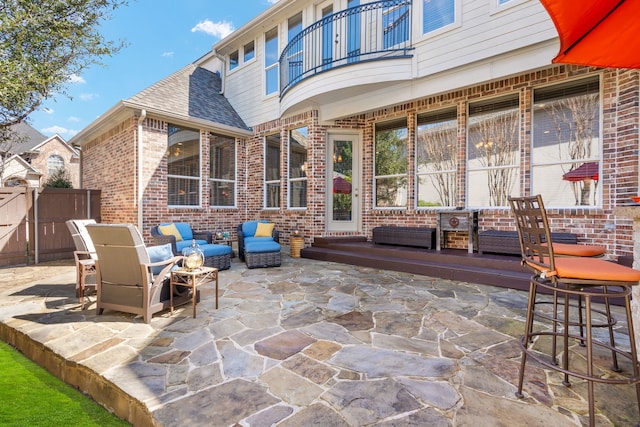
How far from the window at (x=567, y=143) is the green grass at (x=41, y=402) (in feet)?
22.0

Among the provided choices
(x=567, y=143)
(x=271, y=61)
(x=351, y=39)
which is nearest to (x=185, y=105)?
(x=271, y=61)

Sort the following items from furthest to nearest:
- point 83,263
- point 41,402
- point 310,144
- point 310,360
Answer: point 310,144, point 83,263, point 310,360, point 41,402

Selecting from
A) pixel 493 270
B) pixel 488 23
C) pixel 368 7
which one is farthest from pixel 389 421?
pixel 368 7

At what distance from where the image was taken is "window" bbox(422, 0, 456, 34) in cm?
550

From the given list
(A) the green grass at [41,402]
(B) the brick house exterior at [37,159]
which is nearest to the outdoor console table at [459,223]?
(A) the green grass at [41,402]

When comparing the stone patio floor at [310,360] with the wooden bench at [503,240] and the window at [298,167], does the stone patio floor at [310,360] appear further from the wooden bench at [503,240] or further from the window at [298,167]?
the window at [298,167]

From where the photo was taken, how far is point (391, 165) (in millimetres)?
7422

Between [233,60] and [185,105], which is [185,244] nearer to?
[185,105]

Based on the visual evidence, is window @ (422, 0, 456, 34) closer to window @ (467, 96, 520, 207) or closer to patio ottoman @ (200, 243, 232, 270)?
window @ (467, 96, 520, 207)

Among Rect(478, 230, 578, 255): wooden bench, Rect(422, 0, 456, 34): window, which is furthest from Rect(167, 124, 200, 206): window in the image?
Rect(478, 230, 578, 255): wooden bench

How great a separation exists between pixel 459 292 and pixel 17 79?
332 inches

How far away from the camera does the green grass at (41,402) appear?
1.90 meters

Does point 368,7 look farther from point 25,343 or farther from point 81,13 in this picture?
point 25,343

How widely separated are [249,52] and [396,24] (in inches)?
203
